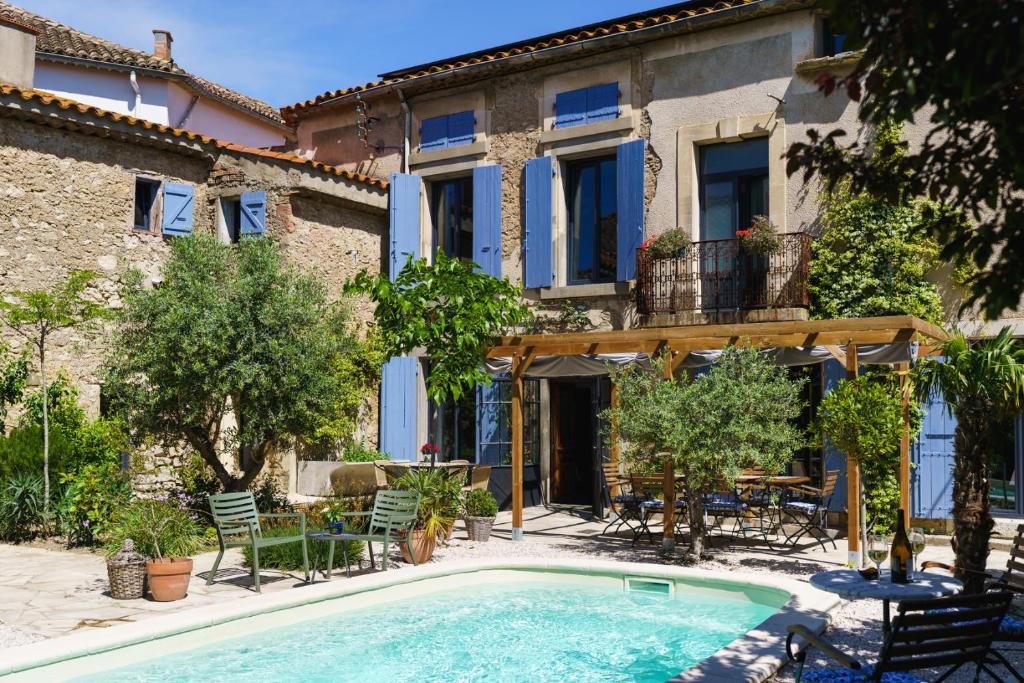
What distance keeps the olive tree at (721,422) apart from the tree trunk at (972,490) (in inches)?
67.4

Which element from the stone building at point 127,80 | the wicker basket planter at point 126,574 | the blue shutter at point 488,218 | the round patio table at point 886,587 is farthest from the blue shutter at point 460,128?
the round patio table at point 886,587

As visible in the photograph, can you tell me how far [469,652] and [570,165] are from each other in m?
9.14

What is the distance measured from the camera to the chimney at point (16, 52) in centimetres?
1366

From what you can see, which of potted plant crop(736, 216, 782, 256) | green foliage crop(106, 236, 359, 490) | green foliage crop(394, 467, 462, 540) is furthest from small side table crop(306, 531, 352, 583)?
potted plant crop(736, 216, 782, 256)

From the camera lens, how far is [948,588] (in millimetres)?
5766

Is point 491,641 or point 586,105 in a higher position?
point 586,105

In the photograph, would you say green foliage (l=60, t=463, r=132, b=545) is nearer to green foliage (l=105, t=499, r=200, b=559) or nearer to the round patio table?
green foliage (l=105, t=499, r=200, b=559)

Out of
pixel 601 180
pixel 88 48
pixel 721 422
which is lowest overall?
pixel 721 422

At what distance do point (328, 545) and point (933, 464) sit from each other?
7064 millimetres

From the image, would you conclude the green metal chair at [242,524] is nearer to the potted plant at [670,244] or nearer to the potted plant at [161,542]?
the potted plant at [161,542]

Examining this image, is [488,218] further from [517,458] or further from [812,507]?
[812,507]

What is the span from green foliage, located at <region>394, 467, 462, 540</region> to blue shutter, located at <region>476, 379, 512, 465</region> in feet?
12.4

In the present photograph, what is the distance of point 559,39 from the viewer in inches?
555

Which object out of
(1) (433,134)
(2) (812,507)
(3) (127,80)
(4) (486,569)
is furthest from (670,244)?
(3) (127,80)
